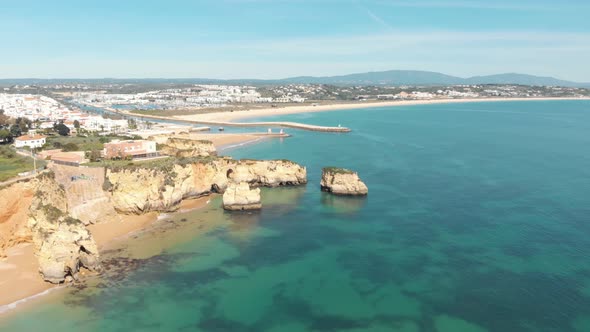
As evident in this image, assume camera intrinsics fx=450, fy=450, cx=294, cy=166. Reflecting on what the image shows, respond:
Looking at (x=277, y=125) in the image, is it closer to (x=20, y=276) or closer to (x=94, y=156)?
(x=94, y=156)

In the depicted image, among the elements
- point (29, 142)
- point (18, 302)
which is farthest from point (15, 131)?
point (18, 302)

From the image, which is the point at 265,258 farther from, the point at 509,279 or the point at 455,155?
the point at 455,155

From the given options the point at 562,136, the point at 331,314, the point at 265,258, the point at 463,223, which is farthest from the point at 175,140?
the point at 562,136

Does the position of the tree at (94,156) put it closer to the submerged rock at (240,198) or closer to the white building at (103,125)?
the submerged rock at (240,198)

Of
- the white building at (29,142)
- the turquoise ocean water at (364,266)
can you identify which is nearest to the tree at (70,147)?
the white building at (29,142)

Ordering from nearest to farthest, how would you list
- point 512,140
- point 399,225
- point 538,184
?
point 399,225
point 538,184
point 512,140
